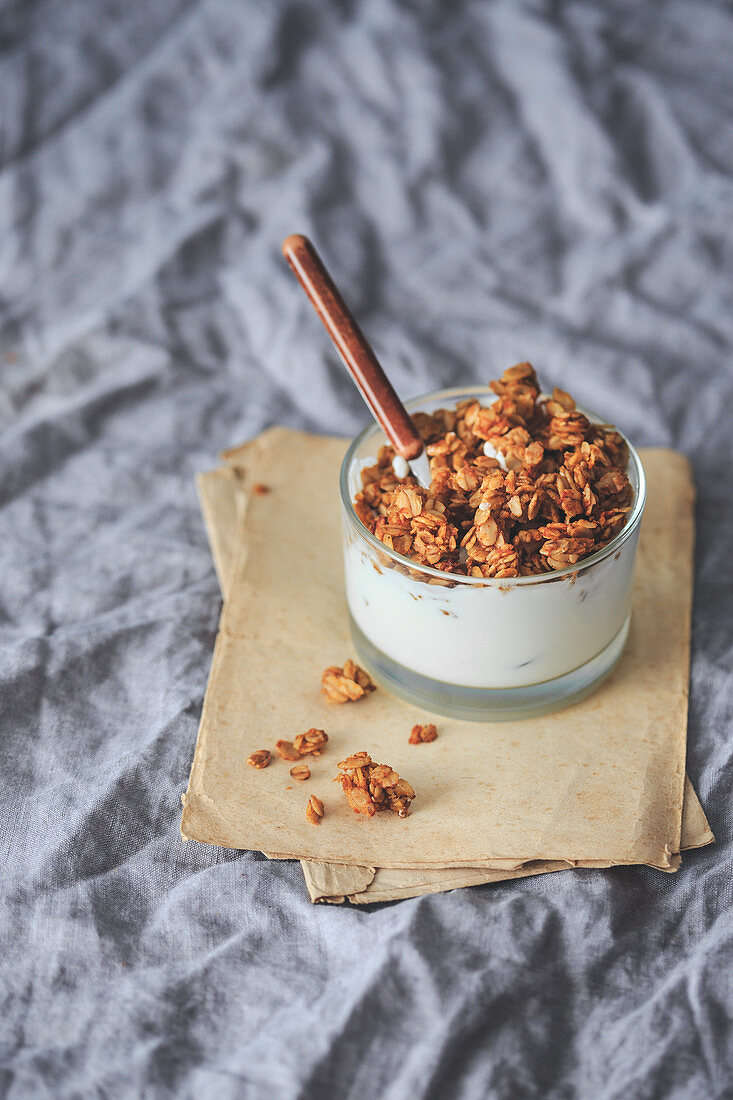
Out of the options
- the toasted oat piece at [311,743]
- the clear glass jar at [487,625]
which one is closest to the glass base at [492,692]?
the clear glass jar at [487,625]

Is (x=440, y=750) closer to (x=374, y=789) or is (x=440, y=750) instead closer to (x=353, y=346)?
(x=374, y=789)

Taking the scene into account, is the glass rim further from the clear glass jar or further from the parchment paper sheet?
the parchment paper sheet

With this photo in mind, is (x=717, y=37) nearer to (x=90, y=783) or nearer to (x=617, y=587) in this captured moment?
(x=617, y=587)

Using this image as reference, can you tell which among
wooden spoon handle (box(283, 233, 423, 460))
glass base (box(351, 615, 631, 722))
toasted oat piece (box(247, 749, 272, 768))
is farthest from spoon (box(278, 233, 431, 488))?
toasted oat piece (box(247, 749, 272, 768))

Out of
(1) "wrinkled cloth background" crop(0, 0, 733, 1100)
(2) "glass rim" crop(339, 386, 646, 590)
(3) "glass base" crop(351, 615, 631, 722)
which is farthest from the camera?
→ (3) "glass base" crop(351, 615, 631, 722)

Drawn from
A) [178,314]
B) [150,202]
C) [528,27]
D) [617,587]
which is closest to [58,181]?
[150,202]

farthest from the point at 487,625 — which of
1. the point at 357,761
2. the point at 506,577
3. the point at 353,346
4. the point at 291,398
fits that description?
the point at 291,398
